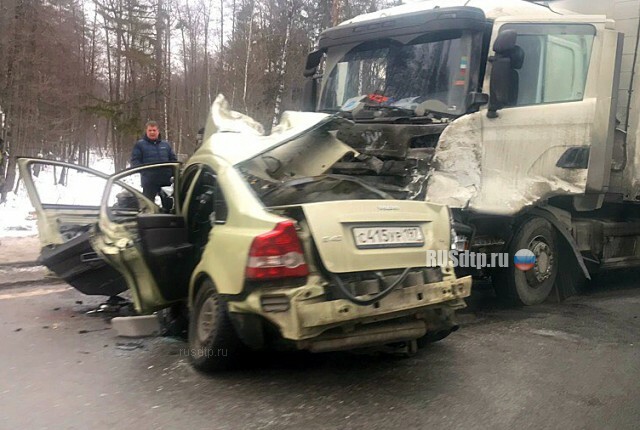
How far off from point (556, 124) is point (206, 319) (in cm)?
403

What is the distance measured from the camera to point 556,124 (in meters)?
6.06

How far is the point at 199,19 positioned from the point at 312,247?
31086 millimetres

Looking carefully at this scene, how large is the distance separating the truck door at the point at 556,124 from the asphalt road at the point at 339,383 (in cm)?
140

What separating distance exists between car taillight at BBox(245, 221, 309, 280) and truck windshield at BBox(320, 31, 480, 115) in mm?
3210

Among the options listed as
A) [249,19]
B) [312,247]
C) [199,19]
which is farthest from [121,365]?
[199,19]

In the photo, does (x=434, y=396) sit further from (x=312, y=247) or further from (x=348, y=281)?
(x=312, y=247)

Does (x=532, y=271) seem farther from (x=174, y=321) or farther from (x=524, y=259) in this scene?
(x=174, y=321)

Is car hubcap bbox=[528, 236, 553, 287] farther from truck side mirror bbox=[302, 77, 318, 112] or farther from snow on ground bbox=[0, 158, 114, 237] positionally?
snow on ground bbox=[0, 158, 114, 237]

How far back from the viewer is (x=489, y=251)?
616 cm

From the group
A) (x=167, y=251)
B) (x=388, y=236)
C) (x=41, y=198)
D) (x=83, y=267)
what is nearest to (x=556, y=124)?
(x=388, y=236)

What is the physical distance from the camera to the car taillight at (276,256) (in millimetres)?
3664

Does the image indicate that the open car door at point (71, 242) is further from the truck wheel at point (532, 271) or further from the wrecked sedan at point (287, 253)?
the truck wheel at point (532, 271)

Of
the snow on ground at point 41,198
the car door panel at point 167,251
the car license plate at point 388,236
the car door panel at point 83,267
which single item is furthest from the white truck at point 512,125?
the snow on ground at point 41,198

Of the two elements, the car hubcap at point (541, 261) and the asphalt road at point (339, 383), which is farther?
the car hubcap at point (541, 261)
